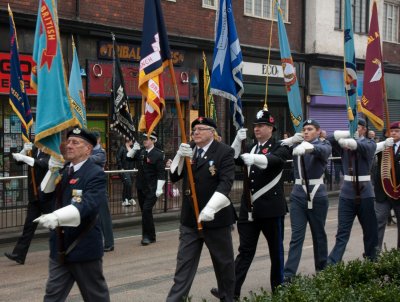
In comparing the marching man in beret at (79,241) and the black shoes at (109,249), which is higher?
the marching man in beret at (79,241)

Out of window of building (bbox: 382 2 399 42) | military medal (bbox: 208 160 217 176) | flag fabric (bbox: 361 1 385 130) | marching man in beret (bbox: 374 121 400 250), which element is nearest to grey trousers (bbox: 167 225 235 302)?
military medal (bbox: 208 160 217 176)

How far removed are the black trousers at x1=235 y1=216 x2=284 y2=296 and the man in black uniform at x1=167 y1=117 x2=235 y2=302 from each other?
0.71 metres

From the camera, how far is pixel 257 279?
8906 mm

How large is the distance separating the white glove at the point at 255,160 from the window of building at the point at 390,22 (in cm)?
2683

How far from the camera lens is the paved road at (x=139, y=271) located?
813 centimetres

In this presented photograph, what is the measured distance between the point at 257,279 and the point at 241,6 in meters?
16.2

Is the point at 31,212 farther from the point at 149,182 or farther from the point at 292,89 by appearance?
the point at 292,89

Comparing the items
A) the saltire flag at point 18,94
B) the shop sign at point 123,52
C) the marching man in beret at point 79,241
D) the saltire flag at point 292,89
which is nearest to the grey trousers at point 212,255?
the marching man in beret at point 79,241

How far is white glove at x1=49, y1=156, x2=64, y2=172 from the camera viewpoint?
5.86 meters

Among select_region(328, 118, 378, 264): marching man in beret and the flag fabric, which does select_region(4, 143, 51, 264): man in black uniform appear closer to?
select_region(328, 118, 378, 264): marching man in beret

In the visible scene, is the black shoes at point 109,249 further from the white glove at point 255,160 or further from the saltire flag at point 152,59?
the white glove at point 255,160

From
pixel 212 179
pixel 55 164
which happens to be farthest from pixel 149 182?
pixel 55 164

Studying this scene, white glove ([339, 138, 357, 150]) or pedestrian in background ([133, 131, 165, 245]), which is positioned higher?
white glove ([339, 138, 357, 150])

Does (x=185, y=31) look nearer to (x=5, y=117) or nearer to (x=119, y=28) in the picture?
(x=119, y=28)
